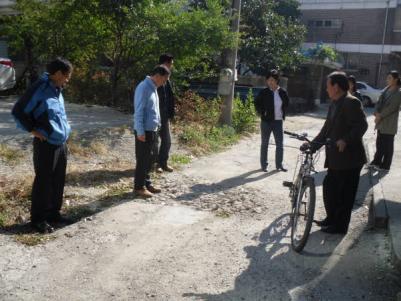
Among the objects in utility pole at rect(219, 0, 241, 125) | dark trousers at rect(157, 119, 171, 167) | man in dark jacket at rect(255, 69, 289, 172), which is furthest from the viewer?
utility pole at rect(219, 0, 241, 125)

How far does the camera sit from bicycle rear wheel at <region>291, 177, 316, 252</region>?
4.57 meters

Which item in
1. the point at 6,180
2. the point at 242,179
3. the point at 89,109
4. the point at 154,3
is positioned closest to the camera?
the point at 6,180

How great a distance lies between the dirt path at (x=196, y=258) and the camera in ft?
12.5

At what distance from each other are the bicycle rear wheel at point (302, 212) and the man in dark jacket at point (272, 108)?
121 inches

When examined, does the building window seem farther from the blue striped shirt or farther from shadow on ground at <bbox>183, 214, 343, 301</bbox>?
shadow on ground at <bbox>183, 214, 343, 301</bbox>

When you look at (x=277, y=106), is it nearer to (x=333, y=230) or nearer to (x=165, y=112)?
(x=165, y=112)

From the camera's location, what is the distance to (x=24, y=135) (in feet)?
25.5

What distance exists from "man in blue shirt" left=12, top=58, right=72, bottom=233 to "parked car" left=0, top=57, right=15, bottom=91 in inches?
351

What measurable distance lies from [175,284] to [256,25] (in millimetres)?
17703

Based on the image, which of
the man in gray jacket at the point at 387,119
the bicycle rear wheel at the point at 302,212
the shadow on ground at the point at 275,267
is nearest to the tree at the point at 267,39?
the man in gray jacket at the point at 387,119

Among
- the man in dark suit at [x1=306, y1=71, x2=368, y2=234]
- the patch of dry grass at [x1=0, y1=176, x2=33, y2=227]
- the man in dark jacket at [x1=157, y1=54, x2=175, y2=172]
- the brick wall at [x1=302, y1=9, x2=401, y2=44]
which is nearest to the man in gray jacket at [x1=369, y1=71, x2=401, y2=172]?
the man in dark suit at [x1=306, y1=71, x2=368, y2=234]

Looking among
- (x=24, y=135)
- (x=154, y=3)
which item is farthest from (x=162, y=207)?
(x=154, y=3)

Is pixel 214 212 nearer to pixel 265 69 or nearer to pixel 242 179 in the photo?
pixel 242 179

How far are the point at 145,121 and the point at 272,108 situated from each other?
108 inches
